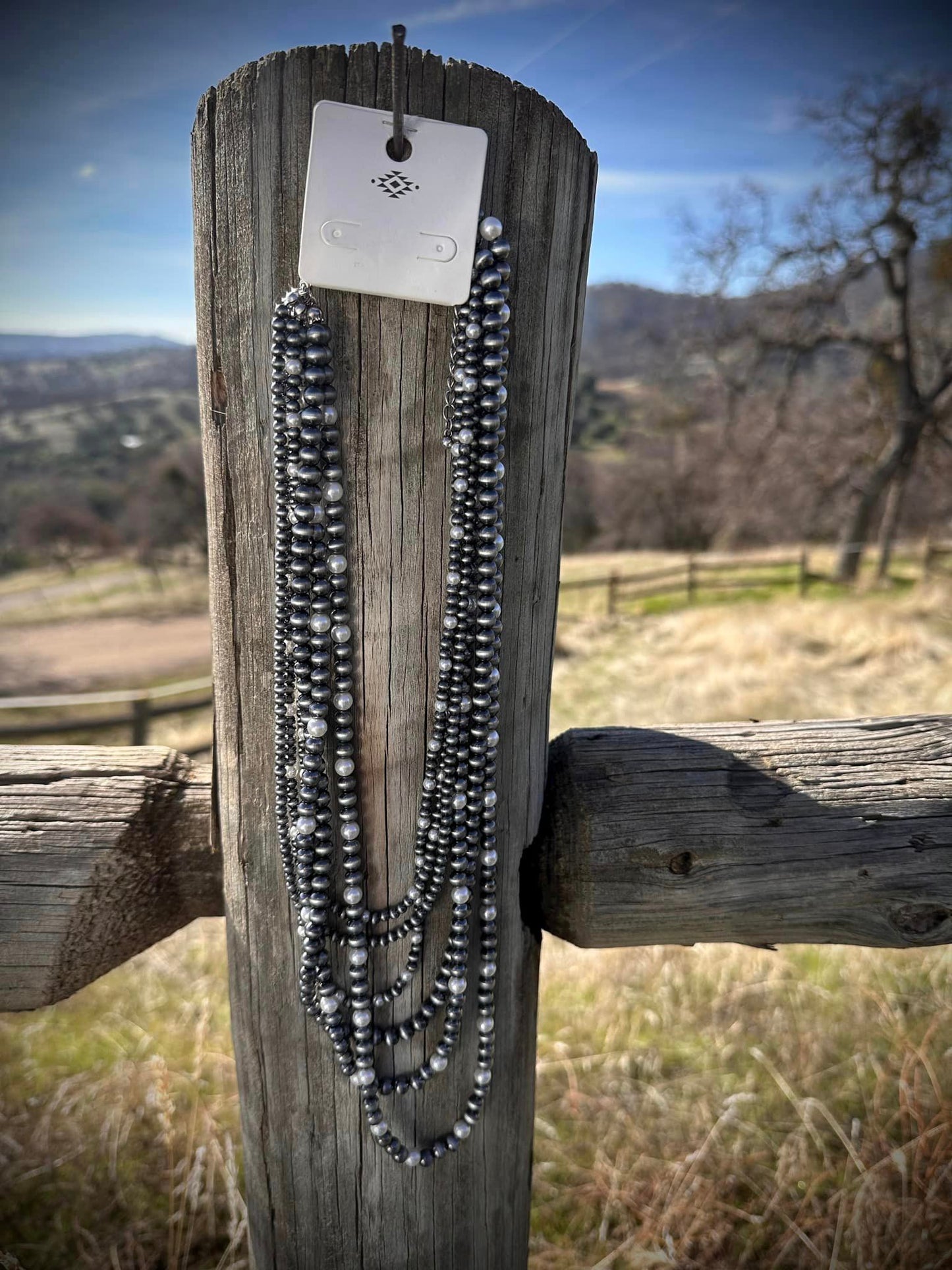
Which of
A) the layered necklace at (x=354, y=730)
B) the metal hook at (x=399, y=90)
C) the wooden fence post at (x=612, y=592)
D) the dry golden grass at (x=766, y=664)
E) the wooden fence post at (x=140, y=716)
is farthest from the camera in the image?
the wooden fence post at (x=612, y=592)

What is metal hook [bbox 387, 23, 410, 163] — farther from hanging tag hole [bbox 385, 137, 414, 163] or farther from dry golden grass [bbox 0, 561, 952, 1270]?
dry golden grass [bbox 0, 561, 952, 1270]

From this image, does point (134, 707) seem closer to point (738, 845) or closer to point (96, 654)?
point (738, 845)

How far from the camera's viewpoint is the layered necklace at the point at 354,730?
0.94 meters

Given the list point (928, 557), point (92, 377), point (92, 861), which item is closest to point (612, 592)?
point (928, 557)

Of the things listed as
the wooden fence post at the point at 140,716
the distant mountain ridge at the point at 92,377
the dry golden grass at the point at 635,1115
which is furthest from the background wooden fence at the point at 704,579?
the dry golden grass at the point at 635,1115

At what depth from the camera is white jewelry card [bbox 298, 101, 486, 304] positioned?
0.87 metres

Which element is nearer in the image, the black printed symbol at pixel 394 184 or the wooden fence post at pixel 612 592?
the black printed symbol at pixel 394 184

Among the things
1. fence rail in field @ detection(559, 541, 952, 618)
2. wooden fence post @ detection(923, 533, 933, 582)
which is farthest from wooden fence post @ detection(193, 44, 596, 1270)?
wooden fence post @ detection(923, 533, 933, 582)

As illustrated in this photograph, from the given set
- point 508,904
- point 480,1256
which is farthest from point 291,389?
point 480,1256

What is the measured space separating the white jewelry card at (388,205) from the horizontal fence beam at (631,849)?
86 centimetres

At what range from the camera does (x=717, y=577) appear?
1510 cm

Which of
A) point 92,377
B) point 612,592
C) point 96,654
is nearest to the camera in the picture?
point 612,592

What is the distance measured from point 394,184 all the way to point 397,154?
1.4 inches

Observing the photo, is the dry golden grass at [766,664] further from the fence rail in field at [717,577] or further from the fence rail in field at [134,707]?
the fence rail in field at [134,707]
